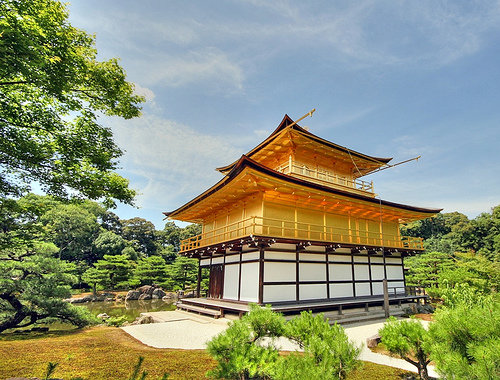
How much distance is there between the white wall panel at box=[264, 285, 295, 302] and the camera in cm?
1181

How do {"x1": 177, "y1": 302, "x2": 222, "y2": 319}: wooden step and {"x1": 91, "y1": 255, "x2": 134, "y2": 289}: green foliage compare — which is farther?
{"x1": 91, "y1": 255, "x2": 134, "y2": 289}: green foliage

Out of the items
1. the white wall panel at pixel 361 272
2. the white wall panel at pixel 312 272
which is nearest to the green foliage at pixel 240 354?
the white wall panel at pixel 312 272

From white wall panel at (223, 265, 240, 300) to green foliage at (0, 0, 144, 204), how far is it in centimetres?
786

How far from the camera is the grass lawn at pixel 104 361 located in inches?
210

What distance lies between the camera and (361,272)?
15.5 metres

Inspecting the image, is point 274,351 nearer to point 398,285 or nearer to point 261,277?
point 261,277

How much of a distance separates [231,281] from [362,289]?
321 inches

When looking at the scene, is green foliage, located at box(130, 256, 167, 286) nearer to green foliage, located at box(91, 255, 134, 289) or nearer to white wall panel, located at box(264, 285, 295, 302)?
green foliage, located at box(91, 255, 134, 289)

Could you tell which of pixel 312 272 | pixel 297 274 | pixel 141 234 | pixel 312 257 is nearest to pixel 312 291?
pixel 312 272

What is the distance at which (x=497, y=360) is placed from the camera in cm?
254

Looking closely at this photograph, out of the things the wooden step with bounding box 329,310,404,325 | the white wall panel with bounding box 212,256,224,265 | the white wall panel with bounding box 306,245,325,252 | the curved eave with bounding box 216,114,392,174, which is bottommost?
the wooden step with bounding box 329,310,404,325

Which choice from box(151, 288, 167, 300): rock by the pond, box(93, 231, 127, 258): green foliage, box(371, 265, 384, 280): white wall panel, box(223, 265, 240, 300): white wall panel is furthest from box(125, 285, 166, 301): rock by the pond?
box(371, 265, 384, 280): white wall panel

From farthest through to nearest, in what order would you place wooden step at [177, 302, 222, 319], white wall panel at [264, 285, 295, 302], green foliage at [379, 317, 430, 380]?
wooden step at [177, 302, 222, 319], white wall panel at [264, 285, 295, 302], green foliage at [379, 317, 430, 380]

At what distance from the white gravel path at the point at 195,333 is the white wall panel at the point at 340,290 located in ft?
6.49
